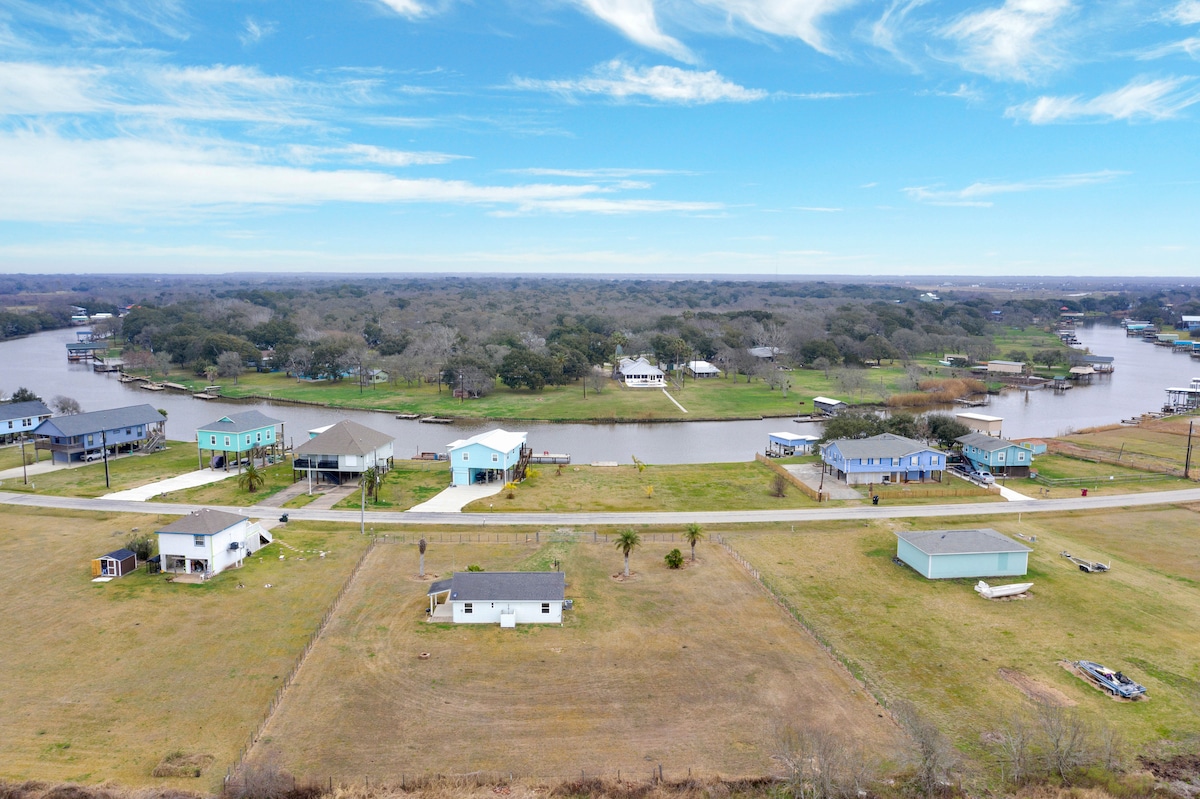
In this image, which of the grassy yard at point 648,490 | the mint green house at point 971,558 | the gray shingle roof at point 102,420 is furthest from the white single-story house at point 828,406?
the gray shingle roof at point 102,420

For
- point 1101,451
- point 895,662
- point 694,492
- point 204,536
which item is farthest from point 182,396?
point 1101,451

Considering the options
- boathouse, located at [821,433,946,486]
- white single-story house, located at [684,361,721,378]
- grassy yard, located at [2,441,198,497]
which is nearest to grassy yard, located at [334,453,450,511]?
grassy yard, located at [2,441,198,497]

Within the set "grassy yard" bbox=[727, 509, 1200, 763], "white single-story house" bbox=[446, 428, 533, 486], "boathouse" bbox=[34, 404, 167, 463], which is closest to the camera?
"grassy yard" bbox=[727, 509, 1200, 763]

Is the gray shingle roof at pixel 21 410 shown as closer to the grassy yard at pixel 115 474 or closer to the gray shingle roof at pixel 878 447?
the grassy yard at pixel 115 474

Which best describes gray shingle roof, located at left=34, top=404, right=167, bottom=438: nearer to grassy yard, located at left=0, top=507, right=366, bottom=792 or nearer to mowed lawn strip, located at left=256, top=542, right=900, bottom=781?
grassy yard, located at left=0, top=507, right=366, bottom=792

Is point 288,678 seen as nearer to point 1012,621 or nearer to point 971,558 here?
point 1012,621

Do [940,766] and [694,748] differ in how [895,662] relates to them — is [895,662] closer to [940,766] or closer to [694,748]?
[940,766]
